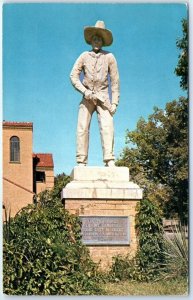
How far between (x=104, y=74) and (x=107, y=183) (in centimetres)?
161

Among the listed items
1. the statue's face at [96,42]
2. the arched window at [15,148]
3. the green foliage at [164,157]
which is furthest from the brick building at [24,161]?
the statue's face at [96,42]

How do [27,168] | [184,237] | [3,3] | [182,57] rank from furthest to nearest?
[27,168] < [182,57] < [3,3] < [184,237]

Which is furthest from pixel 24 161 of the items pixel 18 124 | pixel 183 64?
pixel 183 64

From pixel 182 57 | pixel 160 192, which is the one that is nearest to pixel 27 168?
pixel 160 192

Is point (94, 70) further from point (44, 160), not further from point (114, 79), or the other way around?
point (44, 160)

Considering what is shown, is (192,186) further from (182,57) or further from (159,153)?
(159,153)

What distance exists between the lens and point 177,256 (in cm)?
940

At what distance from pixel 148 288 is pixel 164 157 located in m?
10.4

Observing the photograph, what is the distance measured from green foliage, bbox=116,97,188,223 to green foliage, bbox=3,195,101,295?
9.10 ft

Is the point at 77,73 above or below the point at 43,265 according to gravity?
above

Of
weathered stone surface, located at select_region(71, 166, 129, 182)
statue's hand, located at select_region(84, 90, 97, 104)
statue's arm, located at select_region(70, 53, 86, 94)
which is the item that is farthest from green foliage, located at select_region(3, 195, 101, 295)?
statue's arm, located at select_region(70, 53, 86, 94)

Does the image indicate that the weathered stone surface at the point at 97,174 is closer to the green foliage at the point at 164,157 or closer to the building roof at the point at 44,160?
the green foliage at the point at 164,157

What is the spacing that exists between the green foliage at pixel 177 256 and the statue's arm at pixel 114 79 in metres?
2.18

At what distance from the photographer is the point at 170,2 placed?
10227 millimetres
